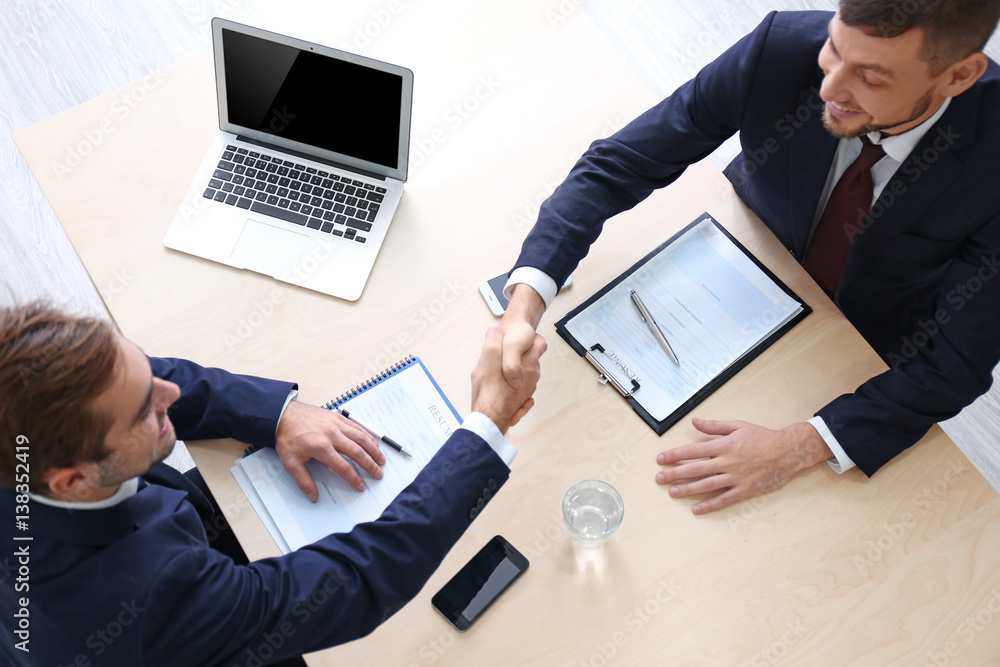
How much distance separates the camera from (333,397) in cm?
144

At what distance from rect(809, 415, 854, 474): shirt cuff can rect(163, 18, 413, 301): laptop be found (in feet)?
2.83

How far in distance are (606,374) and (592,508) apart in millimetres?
241

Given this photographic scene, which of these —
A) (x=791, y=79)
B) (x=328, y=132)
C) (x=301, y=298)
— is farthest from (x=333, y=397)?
(x=791, y=79)

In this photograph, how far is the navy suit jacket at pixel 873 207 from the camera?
4.58ft

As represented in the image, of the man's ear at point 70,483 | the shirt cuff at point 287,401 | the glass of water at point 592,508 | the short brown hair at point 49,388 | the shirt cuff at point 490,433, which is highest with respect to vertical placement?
the short brown hair at point 49,388

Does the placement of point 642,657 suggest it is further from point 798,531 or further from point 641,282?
point 641,282

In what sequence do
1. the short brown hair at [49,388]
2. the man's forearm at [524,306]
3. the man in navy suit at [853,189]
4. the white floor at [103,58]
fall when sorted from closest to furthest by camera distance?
the short brown hair at [49,388] → the man in navy suit at [853,189] → the man's forearm at [524,306] → the white floor at [103,58]

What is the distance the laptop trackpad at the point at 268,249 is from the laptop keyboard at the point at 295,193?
0.03 metres

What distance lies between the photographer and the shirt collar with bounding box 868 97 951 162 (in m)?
1.39

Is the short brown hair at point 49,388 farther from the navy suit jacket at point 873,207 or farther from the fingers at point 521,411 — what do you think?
the navy suit jacket at point 873,207

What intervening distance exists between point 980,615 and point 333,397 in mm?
1142

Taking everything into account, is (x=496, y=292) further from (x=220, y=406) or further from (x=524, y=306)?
(x=220, y=406)

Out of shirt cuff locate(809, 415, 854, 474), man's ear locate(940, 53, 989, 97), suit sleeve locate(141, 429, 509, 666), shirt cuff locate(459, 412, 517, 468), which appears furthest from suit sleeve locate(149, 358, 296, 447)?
man's ear locate(940, 53, 989, 97)

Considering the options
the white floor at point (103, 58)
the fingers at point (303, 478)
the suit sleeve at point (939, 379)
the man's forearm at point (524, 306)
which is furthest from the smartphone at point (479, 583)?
the white floor at point (103, 58)
